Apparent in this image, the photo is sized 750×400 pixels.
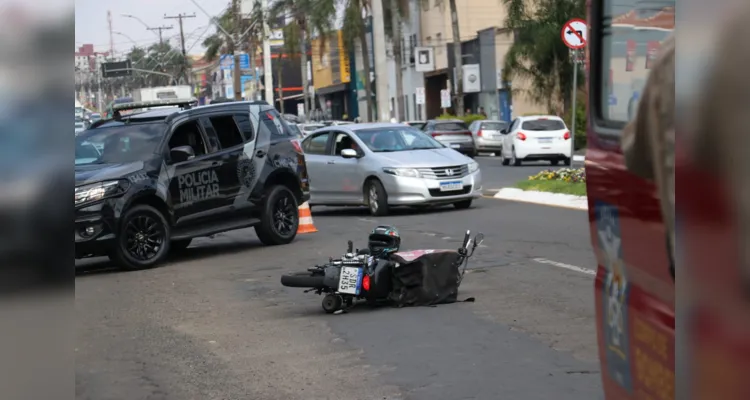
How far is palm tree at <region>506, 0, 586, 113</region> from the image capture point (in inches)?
1805

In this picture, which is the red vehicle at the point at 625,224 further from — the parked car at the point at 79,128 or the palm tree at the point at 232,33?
the palm tree at the point at 232,33

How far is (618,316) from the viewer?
3.06 meters

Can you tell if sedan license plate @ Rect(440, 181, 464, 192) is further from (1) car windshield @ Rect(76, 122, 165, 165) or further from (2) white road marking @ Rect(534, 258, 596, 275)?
(2) white road marking @ Rect(534, 258, 596, 275)

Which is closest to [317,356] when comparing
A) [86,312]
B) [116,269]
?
[86,312]

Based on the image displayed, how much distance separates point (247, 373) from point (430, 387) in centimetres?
132

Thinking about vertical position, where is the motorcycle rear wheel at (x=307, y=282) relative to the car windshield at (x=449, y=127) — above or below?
above

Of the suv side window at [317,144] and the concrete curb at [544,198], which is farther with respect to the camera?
the suv side window at [317,144]

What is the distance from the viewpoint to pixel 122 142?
534 inches

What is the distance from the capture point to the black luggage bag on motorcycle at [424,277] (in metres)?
8.71

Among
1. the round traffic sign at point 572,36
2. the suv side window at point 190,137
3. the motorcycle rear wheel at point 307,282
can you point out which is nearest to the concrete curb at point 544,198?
the round traffic sign at point 572,36

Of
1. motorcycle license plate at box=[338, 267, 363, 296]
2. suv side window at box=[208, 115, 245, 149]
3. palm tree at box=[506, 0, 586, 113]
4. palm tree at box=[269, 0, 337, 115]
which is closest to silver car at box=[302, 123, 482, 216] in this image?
suv side window at box=[208, 115, 245, 149]

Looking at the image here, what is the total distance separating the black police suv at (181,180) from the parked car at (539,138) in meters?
18.4

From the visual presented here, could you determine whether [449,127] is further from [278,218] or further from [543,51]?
[278,218]

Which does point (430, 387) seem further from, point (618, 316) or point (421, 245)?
point (421, 245)
